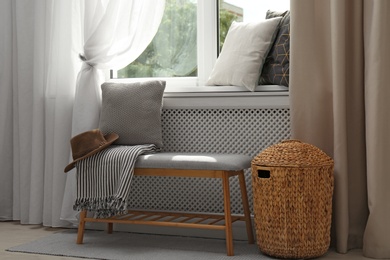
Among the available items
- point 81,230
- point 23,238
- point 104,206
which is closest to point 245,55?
point 104,206

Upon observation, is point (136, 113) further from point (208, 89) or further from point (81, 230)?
point (81, 230)

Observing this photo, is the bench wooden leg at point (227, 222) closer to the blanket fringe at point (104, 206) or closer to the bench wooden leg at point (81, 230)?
the blanket fringe at point (104, 206)

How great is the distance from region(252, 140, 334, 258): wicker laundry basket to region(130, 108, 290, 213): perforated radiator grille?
1.47 feet

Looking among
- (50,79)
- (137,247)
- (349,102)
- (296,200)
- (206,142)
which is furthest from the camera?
(50,79)

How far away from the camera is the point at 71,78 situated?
3754mm

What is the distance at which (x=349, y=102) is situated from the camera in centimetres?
→ 312

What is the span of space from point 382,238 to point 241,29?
4.36ft

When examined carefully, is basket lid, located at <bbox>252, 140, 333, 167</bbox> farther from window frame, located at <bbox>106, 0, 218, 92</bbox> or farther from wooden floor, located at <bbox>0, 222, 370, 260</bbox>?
window frame, located at <bbox>106, 0, 218, 92</bbox>

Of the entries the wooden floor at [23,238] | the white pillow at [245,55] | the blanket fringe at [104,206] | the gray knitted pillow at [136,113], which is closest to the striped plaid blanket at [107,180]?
the blanket fringe at [104,206]

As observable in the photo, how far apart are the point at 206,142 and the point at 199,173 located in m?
0.50

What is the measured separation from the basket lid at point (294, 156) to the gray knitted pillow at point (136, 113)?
0.69 m

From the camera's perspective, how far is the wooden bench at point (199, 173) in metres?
3.01

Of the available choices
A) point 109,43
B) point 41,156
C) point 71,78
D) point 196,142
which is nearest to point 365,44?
point 196,142

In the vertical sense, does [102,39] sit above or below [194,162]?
above
